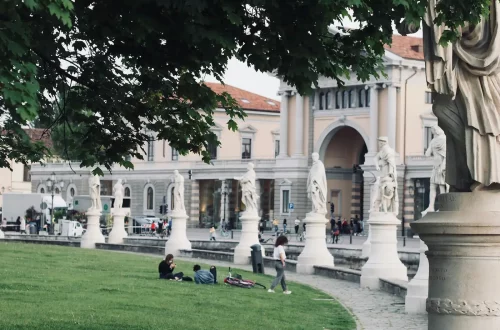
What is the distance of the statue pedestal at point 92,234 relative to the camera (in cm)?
4550

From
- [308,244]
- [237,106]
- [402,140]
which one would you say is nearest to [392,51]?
[402,140]

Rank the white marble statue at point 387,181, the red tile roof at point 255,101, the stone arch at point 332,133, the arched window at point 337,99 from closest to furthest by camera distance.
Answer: the white marble statue at point 387,181
the stone arch at point 332,133
the arched window at point 337,99
the red tile roof at point 255,101

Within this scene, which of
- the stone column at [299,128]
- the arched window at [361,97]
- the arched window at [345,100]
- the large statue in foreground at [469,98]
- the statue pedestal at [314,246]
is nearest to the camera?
the large statue in foreground at [469,98]

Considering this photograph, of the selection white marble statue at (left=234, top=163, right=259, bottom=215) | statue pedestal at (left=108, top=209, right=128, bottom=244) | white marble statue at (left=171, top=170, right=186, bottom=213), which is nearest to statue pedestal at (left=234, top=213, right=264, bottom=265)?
white marble statue at (left=234, top=163, right=259, bottom=215)

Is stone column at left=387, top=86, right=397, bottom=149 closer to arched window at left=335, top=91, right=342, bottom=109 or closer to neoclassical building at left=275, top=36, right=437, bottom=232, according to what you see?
neoclassical building at left=275, top=36, right=437, bottom=232

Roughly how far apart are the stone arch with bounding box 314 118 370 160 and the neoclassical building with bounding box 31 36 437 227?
7 centimetres

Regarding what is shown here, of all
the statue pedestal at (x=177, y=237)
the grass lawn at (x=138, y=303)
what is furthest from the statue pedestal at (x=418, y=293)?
the statue pedestal at (x=177, y=237)

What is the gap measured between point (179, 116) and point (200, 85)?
600 millimetres

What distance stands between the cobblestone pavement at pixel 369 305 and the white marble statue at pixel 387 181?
1935mm

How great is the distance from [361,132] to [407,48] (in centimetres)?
636

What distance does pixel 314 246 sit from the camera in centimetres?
3166

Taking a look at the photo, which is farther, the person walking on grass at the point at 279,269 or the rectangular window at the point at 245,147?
the rectangular window at the point at 245,147

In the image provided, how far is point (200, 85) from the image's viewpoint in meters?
12.0

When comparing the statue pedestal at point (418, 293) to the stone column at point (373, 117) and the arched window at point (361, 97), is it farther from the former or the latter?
the arched window at point (361, 97)
